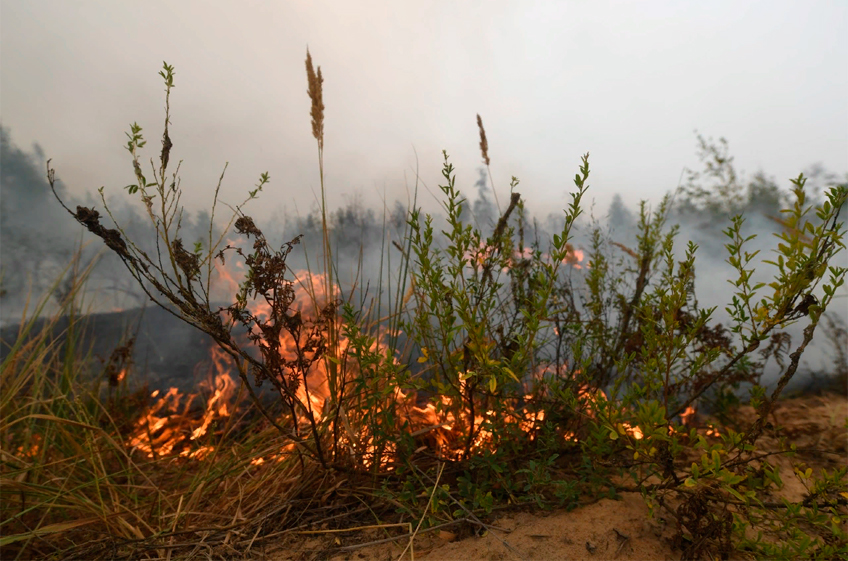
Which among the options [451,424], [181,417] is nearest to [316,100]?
[451,424]

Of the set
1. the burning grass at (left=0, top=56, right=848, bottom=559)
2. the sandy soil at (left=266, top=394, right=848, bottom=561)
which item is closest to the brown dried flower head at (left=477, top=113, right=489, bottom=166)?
the burning grass at (left=0, top=56, right=848, bottom=559)

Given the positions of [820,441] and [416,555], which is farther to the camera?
[820,441]

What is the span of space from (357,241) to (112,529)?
1767 mm

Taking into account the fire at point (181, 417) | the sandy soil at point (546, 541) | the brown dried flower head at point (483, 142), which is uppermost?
the brown dried flower head at point (483, 142)

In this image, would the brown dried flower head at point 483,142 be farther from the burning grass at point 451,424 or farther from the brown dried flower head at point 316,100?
the brown dried flower head at point 316,100

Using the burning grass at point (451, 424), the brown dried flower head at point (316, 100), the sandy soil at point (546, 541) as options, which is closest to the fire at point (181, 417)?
the burning grass at point (451, 424)

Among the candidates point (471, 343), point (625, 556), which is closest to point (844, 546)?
point (625, 556)

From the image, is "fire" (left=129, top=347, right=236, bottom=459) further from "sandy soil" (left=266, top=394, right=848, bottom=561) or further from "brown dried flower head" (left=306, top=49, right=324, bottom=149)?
"brown dried flower head" (left=306, top=49, right=324, bottom=149)

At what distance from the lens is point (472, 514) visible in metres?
1.53

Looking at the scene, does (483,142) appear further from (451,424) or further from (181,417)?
(181,417)

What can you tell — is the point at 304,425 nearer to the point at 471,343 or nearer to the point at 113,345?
the point at 471,343

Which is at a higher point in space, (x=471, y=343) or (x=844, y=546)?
(x=471, y=343)

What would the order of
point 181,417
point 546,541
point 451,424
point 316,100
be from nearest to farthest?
1. point 546,541
2. point 451,424
3. point 316,100
4. point 181,417

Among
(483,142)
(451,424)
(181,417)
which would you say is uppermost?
(483,142)
